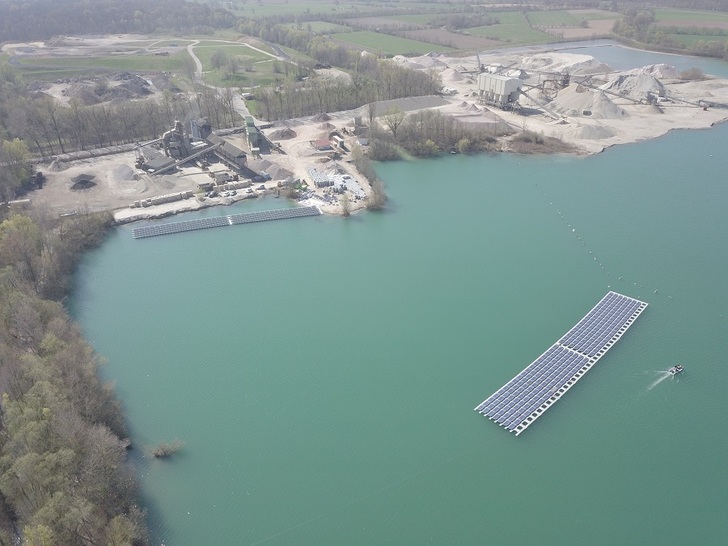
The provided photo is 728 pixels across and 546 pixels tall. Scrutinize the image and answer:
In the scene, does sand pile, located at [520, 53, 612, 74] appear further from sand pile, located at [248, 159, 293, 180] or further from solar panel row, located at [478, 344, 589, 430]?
solar panel row, located at [478, 344, 589, 430]

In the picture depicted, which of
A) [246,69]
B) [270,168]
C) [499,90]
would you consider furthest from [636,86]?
[246,69]

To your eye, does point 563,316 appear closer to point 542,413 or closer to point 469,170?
point 542,413

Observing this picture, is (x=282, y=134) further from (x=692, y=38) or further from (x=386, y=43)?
(x=692, y=38)

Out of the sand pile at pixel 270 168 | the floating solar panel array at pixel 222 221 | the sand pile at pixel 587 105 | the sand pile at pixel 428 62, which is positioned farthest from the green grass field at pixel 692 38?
the floating solar panel array at pixel 222 221

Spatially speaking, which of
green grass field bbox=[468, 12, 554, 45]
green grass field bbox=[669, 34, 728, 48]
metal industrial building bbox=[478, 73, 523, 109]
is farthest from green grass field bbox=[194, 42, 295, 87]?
green grass field bbox=[669, 34, 728, 48]

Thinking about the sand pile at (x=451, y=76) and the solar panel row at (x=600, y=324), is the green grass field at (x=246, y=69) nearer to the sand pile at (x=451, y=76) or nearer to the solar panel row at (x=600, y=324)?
the sand pile at (x=451, y=76)

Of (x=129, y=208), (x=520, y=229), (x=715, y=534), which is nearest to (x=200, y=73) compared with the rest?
(x=129, y=208)
